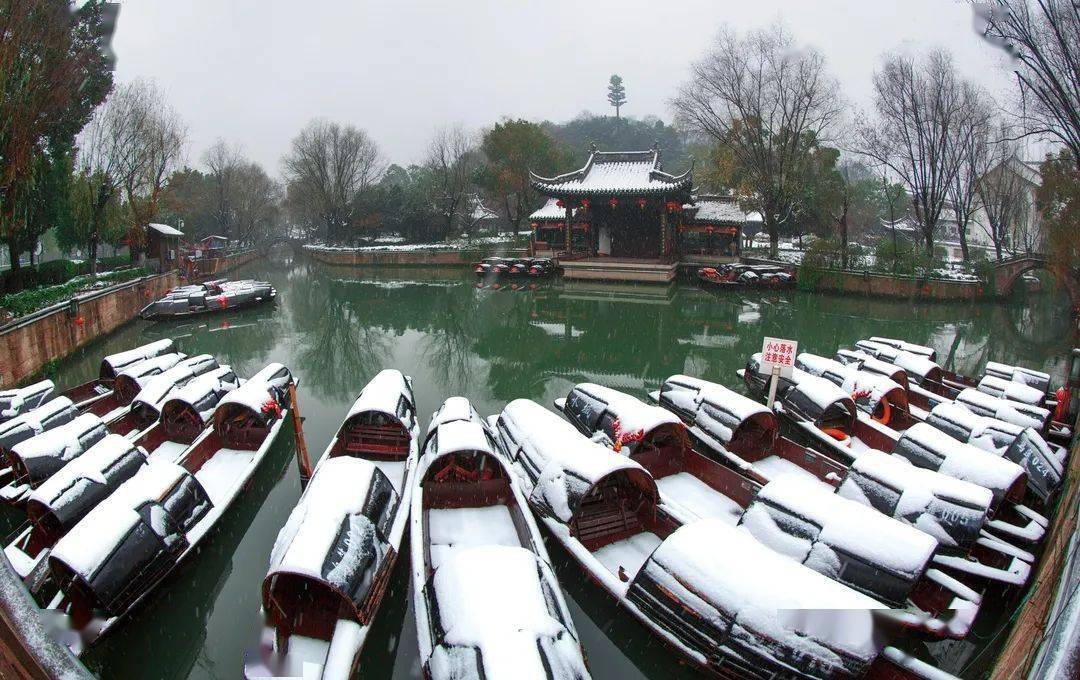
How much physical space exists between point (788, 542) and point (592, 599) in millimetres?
2259

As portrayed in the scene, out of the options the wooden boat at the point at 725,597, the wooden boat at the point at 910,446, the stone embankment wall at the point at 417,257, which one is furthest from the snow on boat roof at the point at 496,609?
the stone embankment wall at the point at 417,257

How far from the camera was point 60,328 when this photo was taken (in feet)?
52.5

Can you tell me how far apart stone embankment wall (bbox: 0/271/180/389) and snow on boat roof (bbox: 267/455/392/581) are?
11760 millimetres

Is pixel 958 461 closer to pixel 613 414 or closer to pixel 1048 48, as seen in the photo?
pixel 613 414

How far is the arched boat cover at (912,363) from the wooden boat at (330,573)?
11089 mm

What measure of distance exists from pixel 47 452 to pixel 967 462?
12.0m

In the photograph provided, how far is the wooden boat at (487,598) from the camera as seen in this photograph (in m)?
3.96

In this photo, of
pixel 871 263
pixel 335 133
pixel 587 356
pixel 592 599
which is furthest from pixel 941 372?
pixel 335 133

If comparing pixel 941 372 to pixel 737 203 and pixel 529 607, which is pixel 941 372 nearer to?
pixel 529 607

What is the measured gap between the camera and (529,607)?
14.3ft

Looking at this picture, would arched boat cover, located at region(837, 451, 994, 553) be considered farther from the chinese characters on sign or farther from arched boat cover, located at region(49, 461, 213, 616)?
arched boat cover, located at region(49, 461, 213, 616)

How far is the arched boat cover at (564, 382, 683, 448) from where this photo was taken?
8.23m

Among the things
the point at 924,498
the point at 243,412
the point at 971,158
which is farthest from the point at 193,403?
the point at 971,158

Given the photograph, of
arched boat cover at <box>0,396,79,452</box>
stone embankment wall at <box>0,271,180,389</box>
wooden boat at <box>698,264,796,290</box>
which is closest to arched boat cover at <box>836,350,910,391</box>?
arched boat cover at <box>0,396,79,452</box>
